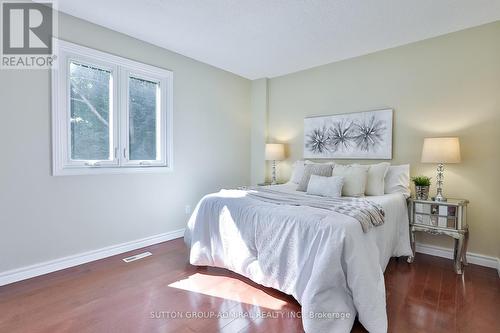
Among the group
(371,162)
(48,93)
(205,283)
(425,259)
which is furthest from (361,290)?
(48,93)

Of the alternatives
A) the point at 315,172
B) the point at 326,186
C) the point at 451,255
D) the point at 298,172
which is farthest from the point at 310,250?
the point at 451,255

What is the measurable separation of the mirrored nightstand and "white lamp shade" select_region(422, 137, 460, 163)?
1.41ft

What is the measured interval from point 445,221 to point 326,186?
1.19m

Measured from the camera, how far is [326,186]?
2.83m

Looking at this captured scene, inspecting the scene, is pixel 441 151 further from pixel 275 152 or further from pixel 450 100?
pixel 275 152

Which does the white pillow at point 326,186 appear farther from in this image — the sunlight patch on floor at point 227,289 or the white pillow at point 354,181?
the sunlight patch on floor at point 227,289

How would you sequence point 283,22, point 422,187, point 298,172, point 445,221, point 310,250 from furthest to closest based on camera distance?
1. point 298,172
2. point 422,187
3. point 283,22
4. point 445,221
5. point 310,250

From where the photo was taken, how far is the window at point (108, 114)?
2.58 metres

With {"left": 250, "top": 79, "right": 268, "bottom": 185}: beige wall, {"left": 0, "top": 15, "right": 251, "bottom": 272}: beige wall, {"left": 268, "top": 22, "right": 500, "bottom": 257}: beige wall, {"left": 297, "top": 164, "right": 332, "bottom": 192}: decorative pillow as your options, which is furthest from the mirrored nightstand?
{"left": 0, "top": 15, "right": 251, "bottom": 272}: beige wall

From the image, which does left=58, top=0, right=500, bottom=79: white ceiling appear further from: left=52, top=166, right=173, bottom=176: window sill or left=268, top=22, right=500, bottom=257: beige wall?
left=52, top=166, right=173, bottom=176: window sill

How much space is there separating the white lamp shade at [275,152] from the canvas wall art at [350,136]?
39 centimetres

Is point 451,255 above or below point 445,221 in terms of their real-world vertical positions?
below

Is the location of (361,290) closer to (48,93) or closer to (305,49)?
(305,49)

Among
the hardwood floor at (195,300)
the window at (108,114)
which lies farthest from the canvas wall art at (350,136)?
the window at (108,114)
